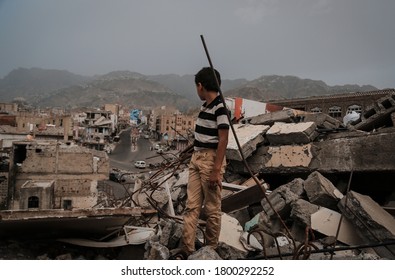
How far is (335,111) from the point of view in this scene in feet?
52.4

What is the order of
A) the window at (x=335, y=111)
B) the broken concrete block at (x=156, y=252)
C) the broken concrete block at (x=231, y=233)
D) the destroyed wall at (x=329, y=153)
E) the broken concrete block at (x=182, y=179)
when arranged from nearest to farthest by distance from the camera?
1. the broken concrete block at (x=156, y=252)
2. the broken concrete block at (x=231, y=233)
3. the destroyed wall at (x=329, y=153)
4. the broken concrete block at (x=182, y=179)
5. the window at (x=335, y=111)

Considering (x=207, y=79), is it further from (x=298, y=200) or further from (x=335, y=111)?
(x=335, y=111)

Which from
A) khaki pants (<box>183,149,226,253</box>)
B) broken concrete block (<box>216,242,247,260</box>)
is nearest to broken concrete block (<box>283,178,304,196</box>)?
broken concrete block (<box>216,242,247,260</box>)

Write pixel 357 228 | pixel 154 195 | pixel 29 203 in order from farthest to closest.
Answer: pixel 29 203 < pixel 154 195 < pixel 357 228

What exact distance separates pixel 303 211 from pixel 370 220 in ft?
1.87

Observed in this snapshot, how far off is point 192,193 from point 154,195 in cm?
169

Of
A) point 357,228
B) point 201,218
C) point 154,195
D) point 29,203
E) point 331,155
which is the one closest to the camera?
point 357,228

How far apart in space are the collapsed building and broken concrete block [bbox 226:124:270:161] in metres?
0.01

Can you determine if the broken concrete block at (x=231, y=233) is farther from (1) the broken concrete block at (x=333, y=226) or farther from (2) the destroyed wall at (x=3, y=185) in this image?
(2) the destroyed wall at (x=3, y=185)

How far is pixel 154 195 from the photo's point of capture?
4234mm

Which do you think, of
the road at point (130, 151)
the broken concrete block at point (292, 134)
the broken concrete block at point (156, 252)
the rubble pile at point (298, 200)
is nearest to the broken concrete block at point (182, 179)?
the rubble pile at point (298, 200)

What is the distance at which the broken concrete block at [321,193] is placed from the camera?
10.9 feet
